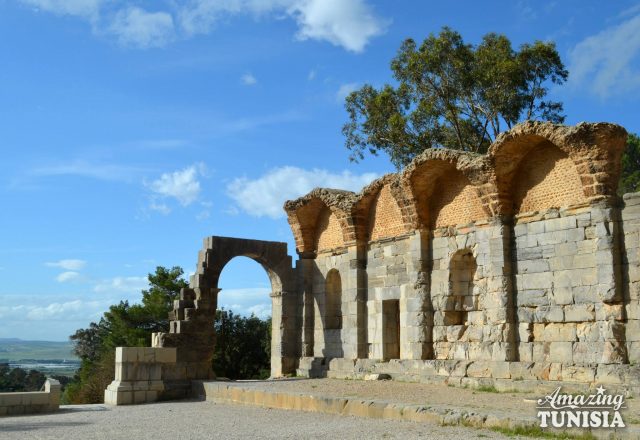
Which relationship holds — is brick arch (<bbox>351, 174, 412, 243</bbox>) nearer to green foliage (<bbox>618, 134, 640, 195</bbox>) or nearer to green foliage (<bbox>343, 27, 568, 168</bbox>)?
green foliage (<bbox>343, 27, 568, 168</bbox>)

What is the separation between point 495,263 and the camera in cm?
1321

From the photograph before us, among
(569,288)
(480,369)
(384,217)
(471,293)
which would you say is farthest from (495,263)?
(384,217)

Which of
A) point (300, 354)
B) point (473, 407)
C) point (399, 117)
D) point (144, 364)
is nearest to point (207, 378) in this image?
point (144, 364)

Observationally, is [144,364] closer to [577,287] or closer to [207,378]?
[207,378]

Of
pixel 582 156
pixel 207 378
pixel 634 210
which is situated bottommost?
pixel 207 378

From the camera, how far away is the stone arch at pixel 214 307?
623 inches

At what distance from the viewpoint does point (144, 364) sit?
14648mm

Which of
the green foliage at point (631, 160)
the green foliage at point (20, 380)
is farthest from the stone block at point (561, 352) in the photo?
the green foliage at point (20, 380)

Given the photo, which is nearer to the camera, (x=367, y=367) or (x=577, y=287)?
(x=577, y=287)

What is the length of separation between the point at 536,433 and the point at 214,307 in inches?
412

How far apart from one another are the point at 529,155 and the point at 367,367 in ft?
20.5

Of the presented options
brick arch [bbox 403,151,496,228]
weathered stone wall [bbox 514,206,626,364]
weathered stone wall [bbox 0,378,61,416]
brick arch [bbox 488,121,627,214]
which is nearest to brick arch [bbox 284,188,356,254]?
brick arch [bbox 403,151,496,228]

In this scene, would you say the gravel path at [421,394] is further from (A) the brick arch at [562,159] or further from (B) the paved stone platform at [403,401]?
(A) the brick arch at [562,159]

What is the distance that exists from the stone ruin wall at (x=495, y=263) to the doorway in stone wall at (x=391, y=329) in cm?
3
